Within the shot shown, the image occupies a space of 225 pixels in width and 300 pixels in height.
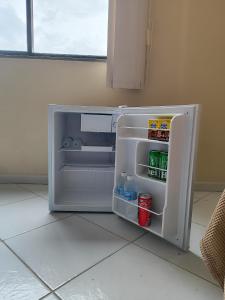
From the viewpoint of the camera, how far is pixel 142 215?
1201mm

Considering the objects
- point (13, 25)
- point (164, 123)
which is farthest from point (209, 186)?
point (13, 25)

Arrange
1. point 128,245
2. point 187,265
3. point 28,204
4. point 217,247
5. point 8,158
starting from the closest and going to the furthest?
point 217,247, point 187,265, point 128,245, point 28,204, point 8,158

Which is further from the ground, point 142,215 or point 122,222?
point 142,215

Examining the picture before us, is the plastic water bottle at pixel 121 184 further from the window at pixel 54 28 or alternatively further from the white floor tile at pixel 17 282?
the window at pixel 54 28

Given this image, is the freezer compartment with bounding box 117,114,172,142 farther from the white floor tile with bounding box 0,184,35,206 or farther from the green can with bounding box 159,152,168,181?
the white floor tile with bounding box 0,184,35,206

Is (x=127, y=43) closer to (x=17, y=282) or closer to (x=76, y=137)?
(x=76, y=137)

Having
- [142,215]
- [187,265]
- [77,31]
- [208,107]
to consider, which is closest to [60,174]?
[142,215]

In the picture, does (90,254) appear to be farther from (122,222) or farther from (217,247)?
(217,247)

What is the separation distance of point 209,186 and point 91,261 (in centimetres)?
141

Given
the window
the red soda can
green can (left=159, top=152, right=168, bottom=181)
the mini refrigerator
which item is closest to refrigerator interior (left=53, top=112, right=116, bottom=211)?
the mini refrigerator

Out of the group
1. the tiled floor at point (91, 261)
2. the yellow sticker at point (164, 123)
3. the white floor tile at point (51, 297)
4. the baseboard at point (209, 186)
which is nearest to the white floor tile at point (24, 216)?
the tiled floor at point (91, 261)

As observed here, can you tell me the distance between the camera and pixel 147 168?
1299mm

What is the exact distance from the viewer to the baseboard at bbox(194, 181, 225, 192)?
2002mm

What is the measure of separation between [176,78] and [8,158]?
5.39 ft
